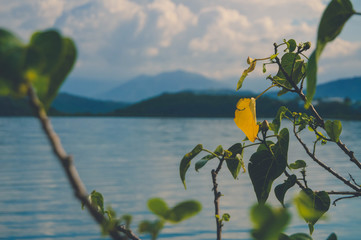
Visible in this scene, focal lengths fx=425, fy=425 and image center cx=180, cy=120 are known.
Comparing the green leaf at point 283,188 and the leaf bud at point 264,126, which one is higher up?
the leaf bud at point 264,126

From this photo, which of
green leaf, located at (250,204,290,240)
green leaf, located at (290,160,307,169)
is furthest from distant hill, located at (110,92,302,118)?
green leaf, located at (250,204,290,240)

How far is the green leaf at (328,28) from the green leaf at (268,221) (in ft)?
0.83

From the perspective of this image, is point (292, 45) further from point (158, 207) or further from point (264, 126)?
point (158, 207)

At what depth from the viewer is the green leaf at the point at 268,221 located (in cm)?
28

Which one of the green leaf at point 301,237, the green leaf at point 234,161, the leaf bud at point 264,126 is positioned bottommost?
the green leaf at point 234,161

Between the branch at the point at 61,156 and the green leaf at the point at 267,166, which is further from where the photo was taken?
the green leaf at the point at 267,166

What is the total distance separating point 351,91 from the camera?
653 feet

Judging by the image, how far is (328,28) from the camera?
0.57m

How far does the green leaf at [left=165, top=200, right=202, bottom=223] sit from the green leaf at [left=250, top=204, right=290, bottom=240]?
106mm

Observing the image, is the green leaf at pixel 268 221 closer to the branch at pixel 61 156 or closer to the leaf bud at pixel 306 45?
the branch at pixel 61 156

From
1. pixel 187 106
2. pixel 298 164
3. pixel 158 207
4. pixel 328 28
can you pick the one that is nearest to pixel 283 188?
pixel 298 164

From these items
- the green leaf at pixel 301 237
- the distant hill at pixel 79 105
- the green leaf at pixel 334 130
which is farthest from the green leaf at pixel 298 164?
the distant hill at pixel 79 105

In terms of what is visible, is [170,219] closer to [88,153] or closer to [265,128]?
[265,128]

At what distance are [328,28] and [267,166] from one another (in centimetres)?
51
